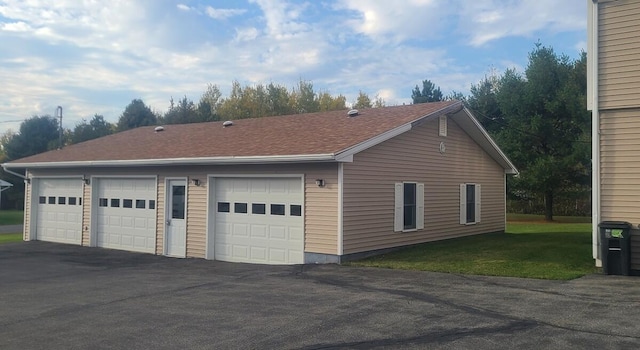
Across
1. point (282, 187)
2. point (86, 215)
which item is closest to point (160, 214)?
point (86, 215)

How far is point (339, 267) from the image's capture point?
497 inches

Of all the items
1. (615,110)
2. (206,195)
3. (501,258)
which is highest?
(615,110)

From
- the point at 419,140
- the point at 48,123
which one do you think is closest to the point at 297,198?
the point at 419,140

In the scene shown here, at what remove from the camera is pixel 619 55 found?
11.6m

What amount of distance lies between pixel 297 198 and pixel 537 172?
2116 centimetres

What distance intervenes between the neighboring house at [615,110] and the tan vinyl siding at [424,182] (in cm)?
497

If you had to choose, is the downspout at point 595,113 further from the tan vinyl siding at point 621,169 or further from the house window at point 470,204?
the house window at point 470,204

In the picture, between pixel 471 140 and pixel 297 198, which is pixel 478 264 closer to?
pixel 297 198

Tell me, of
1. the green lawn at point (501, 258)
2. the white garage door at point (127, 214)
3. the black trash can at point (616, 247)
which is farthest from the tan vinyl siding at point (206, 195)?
the black trash can at point (616, 247)

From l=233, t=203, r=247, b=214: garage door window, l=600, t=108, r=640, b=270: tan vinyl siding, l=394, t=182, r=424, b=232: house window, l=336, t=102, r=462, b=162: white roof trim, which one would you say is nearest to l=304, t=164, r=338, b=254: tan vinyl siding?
l=336, t=102, r=462, b=162: white roof trim

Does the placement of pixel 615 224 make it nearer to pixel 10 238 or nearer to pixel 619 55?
pixel 619 55

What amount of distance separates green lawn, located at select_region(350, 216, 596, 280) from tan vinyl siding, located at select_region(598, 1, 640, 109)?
11.7 ft

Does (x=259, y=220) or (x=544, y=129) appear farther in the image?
(x=544, y=129)

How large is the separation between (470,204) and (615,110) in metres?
7.92
